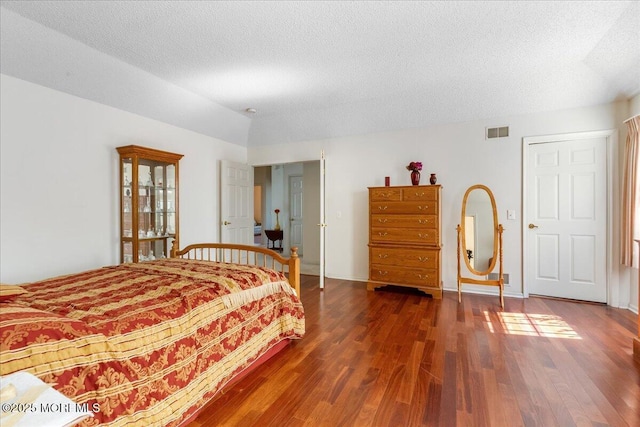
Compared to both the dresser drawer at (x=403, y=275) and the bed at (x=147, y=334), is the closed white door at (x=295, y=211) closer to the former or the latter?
the dresser drawer at (x=403, y=275)

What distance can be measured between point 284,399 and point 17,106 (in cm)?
351

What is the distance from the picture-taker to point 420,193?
13.7 feet

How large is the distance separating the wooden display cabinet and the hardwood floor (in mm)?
2210

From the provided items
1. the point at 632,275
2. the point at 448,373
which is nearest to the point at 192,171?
the point at 448,373

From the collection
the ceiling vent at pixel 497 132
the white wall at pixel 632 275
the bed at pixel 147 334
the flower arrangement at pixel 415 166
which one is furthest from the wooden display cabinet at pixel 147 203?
the white wall at pixel 632 275

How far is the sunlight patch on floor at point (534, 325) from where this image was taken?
2.88 meters

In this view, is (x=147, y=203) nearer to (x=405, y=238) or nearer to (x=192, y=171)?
(x=192, y=171)

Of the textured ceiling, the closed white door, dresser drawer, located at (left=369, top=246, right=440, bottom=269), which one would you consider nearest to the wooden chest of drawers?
dresser drawer, located at (left=369, top=246, right=440, bottom=269)

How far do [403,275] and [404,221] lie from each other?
0.76 metres

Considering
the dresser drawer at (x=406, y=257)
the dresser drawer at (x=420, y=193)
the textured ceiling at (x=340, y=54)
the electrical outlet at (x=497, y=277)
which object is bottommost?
the electrical outlet at (x=497, y=277)

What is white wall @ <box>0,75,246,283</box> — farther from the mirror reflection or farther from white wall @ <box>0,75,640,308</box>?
the mirror reflection

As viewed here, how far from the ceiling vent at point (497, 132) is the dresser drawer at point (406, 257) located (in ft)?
5.92

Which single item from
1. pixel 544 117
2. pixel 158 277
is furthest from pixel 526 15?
pixel 158 277

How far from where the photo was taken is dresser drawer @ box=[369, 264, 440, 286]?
4098 mm
